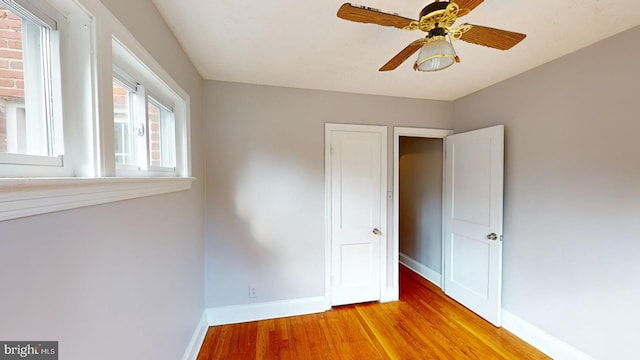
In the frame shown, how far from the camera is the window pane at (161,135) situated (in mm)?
1547

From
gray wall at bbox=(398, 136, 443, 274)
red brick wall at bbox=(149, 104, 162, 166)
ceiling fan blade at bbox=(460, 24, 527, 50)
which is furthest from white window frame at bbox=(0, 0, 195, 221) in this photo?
gray wall at bbox=(398, 136, 443, 274)

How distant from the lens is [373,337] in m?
2.19

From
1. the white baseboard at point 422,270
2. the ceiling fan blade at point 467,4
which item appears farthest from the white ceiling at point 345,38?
the white baseboard at point 422,270

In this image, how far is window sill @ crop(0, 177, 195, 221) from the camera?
0.52m

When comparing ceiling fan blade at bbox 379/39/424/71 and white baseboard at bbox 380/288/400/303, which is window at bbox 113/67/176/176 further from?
white baseboard at bbox 380/288/400/303

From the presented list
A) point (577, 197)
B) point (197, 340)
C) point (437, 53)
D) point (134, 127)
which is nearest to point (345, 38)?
point (437, 53)

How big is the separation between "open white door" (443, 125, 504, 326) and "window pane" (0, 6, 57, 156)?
297 cm

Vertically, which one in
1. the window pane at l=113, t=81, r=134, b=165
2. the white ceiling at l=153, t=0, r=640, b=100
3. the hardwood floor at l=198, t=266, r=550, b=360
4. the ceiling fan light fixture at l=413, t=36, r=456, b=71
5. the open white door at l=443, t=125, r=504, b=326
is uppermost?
the white ceiling at l=153, t=0, r=640, b=100

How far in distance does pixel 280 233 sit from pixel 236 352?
41.2 inches

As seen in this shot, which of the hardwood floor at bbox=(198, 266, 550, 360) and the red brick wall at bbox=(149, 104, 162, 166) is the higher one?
the red brick wall at bbox=(149, 104, 162, 166)

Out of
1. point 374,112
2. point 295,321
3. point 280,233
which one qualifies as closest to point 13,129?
point 280,233

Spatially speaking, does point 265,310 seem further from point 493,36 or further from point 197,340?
point 493,36

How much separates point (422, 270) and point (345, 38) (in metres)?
3.16

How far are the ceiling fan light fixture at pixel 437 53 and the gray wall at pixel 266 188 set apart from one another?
1462mm
